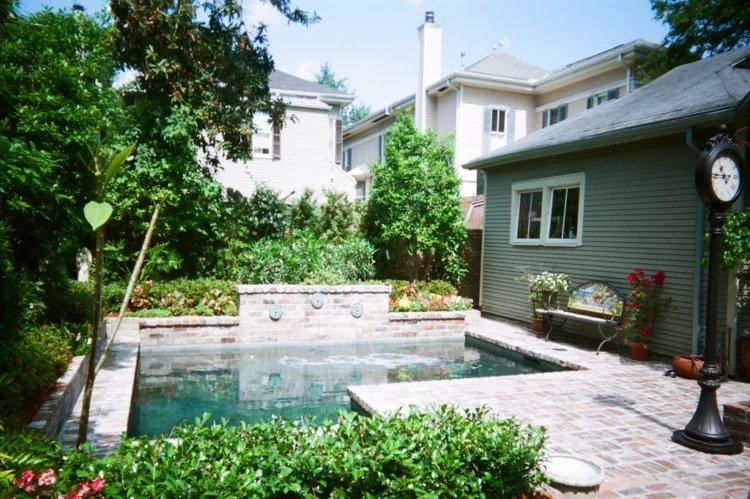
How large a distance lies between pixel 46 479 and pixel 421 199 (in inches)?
438

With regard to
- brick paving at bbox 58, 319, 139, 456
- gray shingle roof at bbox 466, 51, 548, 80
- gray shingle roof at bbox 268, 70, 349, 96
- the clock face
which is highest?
gray shingle roof at bbox 466, 51, 548, 80

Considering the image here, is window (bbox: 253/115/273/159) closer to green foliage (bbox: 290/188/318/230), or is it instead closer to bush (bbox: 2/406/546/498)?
green foliage (bbox: 290/188/318/230)

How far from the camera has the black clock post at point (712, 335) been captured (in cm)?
439

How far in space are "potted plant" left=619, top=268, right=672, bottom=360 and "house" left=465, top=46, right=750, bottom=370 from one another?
15cm

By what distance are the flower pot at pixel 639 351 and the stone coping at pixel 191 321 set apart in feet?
22.8

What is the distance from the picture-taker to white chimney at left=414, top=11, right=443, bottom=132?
799 inches

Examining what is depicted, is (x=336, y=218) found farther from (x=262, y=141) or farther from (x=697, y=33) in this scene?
(x=697, y=33)

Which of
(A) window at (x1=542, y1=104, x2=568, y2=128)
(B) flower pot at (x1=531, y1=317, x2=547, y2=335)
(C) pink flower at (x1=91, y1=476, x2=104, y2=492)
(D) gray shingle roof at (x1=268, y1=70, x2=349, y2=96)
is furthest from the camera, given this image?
(A) window at (x1=542, y1=104, x2=568, y2=128)

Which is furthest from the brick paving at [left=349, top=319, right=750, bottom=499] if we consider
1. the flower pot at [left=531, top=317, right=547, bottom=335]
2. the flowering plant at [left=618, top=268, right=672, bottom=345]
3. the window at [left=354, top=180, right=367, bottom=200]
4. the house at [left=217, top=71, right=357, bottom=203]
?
the window at [left=354, top=180, right=367, bottom=200]

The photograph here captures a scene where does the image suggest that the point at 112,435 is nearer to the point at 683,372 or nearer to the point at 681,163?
the point at 683,372

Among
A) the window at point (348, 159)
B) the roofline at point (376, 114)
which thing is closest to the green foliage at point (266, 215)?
the roofline at point (376, 114)

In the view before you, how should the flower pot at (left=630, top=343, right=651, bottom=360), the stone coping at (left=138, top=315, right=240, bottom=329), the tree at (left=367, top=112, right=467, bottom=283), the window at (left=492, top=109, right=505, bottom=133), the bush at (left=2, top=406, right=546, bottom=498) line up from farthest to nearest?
1. the window at (left=492, top=109, right=505, bottom=133)
2. the tree at (left=367, top=112, right=467, bottom=283)
3. the stone coping at (left=138, top=315, right=240, bottom=329)
4. the flower pot at (left=630, top=343, right=651, bottom=360)
5. the bush at (left=2, top=406, right=546, bottom=498)

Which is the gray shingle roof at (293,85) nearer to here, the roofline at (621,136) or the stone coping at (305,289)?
the roofline at (621,136)

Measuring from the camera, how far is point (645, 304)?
8141 millimetres
